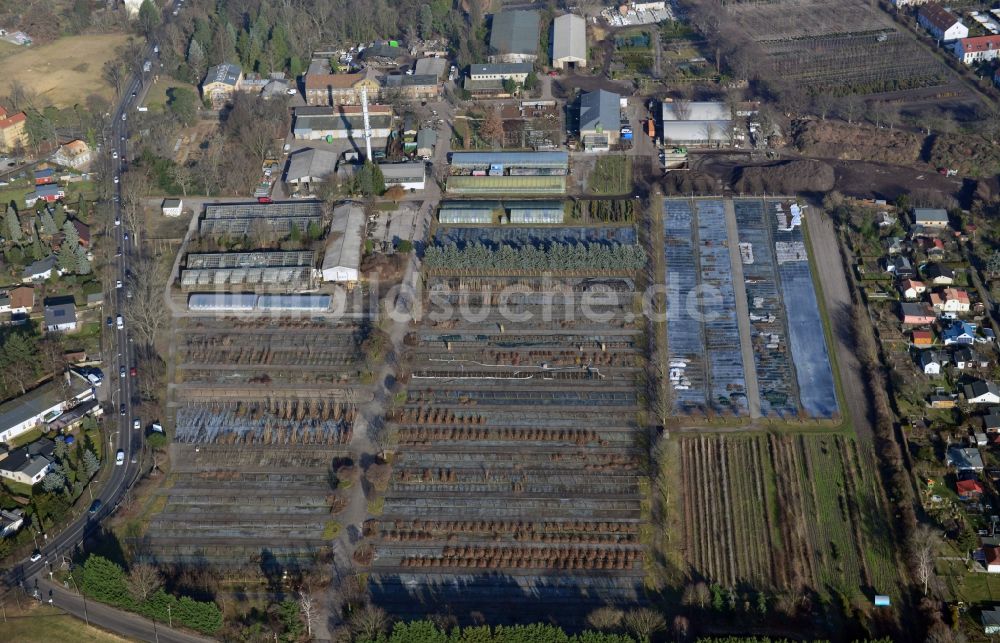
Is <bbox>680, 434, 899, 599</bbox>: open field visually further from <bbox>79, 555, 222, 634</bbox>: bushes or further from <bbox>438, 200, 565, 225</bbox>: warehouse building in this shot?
<bbox>79, 555, 222, 634</bbox>: bushes

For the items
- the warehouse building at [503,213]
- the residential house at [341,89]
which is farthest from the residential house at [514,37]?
the warehouse building at [503,213]

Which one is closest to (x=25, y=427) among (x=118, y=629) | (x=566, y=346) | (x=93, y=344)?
(x=93, y=344)

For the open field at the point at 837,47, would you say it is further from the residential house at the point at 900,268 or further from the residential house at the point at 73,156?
the residential house at the point at 73,156

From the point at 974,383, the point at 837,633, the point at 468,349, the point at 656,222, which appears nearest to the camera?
the point at 837,633

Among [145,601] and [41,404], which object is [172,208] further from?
[145,601]

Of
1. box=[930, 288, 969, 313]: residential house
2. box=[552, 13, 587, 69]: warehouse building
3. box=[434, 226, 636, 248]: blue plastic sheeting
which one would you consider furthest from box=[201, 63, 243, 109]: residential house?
box=[930, 288, 969, 313]: residential house

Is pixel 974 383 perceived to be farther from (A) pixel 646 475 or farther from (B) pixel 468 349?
(B) pixel 468 349
